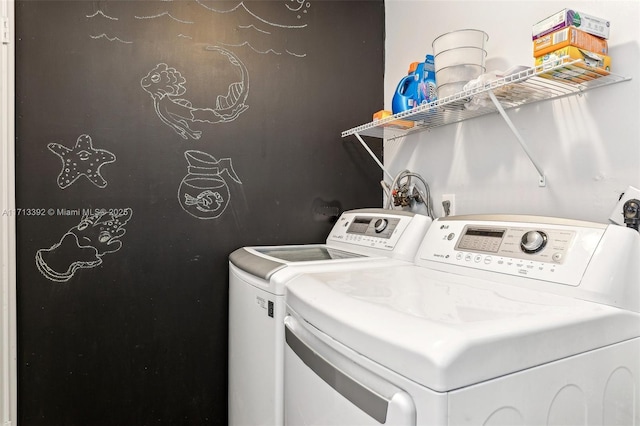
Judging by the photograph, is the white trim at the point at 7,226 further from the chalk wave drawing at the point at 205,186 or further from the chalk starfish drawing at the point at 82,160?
the chalk wave drawing at the point at 205,186

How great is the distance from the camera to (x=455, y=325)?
0.68 meters

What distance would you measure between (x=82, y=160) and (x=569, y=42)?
1788 mm

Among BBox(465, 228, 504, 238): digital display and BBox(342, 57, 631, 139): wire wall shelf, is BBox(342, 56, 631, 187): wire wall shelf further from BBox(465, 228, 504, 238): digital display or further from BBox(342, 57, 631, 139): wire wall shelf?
BBox(465, 228, 504, 238): digital display

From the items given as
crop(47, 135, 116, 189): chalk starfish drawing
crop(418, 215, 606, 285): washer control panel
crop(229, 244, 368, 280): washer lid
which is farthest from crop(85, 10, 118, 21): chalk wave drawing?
crop(418, 215, 606, 285): washer control panel

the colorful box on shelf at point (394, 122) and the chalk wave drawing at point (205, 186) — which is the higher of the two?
the colorful box on shelf at point (394, 122)

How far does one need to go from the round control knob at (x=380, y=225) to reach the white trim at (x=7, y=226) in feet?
4.82

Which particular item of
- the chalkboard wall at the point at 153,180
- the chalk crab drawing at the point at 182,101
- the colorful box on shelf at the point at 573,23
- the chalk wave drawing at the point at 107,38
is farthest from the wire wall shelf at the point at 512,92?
the chalk wave drawing at the point at 107,38

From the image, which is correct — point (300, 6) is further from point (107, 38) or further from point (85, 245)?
point (85, 245)

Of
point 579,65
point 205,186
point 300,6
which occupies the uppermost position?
point 300,6

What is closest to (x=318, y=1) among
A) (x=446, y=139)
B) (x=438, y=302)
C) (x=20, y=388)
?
(x=446, y=139)


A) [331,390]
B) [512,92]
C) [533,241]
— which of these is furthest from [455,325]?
[512,92]

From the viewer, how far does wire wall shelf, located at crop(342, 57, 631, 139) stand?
1.09 meters

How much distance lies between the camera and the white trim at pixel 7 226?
154cm

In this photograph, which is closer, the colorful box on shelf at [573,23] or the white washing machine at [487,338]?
the white washing machine at [487,338]
